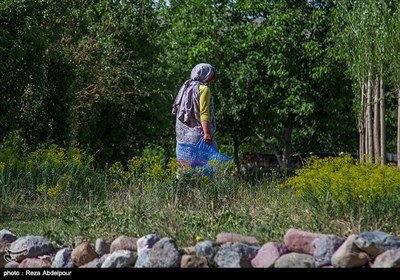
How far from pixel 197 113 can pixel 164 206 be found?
2896 mm

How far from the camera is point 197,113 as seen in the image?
485 inches

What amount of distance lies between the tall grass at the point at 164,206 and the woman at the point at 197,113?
2.21ft

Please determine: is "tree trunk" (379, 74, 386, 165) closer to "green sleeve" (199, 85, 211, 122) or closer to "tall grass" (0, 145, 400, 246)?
"tall grass" (0, 145, 400, 246)

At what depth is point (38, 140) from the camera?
18.4m

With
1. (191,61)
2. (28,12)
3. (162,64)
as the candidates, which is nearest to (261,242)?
(28,12)

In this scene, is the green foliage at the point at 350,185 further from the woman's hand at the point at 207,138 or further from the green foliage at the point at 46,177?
the green foliage at the point at 46,177

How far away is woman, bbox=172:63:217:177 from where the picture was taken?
1220 centimetres

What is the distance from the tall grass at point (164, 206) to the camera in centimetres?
837

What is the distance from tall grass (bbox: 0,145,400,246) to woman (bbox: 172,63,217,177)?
0.67 m

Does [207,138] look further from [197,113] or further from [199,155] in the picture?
[197,113]

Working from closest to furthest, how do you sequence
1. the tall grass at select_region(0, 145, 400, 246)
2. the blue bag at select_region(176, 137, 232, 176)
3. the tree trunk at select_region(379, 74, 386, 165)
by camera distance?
1. the tall grass at select_region(0, 145, 400, 246)
2. the blue bag at select_region(176, 137, 232, 176)
3. the tree trunk at select_region(379, 74, 386, 165)

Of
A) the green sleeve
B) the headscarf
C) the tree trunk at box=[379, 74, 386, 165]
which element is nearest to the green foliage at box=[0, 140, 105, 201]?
the headscarf
